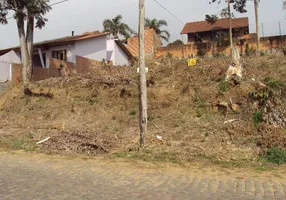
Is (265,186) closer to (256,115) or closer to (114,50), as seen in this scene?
(256,115)

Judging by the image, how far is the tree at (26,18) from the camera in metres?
19.2

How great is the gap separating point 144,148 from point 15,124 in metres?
7.77

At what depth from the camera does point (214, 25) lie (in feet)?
133

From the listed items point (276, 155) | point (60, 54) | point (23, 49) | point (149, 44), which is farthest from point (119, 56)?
point (276, 155)

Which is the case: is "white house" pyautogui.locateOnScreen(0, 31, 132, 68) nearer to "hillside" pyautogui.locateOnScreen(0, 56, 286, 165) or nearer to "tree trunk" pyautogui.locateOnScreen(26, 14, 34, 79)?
"tree trunk" pyautogui.locateOnScreen(26, 14, 34, 79)

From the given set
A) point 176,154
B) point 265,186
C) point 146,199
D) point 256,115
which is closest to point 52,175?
point 146,199

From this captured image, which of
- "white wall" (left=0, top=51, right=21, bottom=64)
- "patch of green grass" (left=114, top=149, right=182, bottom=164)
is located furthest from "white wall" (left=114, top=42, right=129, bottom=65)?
"patch of green grass" (left=114, top=149, right=182, bottom=164)

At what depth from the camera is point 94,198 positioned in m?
5.88

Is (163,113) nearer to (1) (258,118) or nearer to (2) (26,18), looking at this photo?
(1) (258,118)

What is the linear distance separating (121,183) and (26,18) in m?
16.2

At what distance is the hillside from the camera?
407 inches

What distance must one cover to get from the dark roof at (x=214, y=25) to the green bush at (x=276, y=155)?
31.5 metres

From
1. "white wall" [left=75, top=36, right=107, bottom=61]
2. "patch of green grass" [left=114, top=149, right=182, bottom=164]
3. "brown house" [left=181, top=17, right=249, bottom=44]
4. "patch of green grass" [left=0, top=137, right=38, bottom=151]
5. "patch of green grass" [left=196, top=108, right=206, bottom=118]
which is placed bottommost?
"patch of green grass" [left=114, top=149, right=182, bottom=164]

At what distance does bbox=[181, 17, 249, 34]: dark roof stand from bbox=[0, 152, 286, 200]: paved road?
110ft
